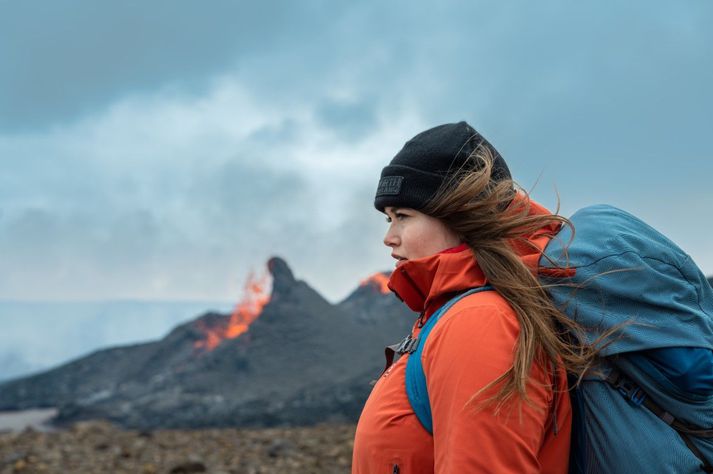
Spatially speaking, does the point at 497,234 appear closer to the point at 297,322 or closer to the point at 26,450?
the point at 26,450

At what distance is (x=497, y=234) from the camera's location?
7.54 ft

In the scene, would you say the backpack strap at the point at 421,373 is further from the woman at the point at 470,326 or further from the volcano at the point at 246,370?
the volcano at the point at 246,370

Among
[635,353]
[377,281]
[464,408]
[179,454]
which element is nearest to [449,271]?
[464,408]

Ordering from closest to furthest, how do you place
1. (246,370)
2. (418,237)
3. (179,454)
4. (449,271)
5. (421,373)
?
1. (421,373)
2. (449,271)
3. (418,237)
4. (179,454)
5. (246,370)

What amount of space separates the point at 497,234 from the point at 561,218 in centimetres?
24

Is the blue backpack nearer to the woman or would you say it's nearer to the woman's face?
the woman

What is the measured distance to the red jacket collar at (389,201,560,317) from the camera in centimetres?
224

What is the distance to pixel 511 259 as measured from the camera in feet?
7.18

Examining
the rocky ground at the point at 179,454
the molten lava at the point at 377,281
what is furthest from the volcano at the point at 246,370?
the rocky ground at the point at 179,454

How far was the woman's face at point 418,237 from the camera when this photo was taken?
238cm

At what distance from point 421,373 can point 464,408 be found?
0.78 ft

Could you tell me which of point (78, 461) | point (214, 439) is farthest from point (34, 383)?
point (78, 461)

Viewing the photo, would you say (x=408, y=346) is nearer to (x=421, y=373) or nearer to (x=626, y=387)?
(x=421, y=373)

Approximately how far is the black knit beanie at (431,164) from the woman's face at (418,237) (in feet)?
0.15
